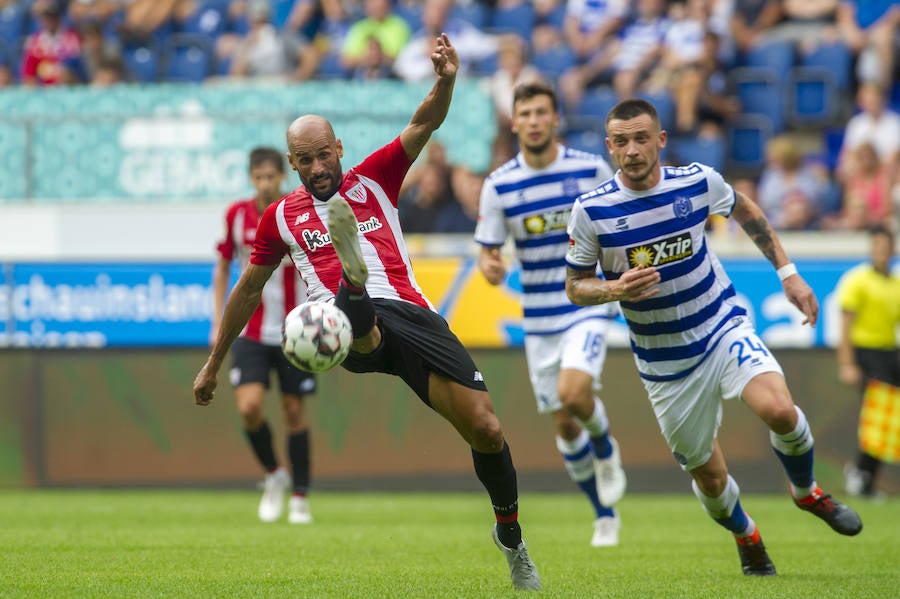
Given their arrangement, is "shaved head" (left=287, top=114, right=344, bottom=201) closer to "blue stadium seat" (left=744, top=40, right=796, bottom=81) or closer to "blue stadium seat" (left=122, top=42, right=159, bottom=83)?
"blue stadium seat" (left=744, top=40, right=796, bottom=81)

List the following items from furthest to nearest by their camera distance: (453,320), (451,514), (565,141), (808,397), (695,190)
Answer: (565,141)
(453,320)
(808,397)
(451,514)
(695,190)

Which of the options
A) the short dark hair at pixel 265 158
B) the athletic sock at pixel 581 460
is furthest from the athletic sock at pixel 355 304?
the short dark hair at pixel 265 158

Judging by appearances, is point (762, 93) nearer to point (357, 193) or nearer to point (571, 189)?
point (571, 189)

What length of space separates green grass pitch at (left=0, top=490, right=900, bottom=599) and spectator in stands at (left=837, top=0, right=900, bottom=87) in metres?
6.80

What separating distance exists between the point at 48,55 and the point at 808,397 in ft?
37.2

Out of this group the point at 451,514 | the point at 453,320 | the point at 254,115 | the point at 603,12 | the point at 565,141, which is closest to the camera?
the point at 451,514

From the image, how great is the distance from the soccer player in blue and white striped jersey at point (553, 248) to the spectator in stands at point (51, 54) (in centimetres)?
1058

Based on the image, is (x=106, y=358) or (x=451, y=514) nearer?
(x=451, y=514)

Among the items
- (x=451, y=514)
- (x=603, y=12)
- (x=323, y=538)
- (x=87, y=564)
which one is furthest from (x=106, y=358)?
(x=603, y=12)

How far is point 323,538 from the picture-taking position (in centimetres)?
921

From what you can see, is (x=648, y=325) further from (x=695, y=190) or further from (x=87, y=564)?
(x=87, y=564)

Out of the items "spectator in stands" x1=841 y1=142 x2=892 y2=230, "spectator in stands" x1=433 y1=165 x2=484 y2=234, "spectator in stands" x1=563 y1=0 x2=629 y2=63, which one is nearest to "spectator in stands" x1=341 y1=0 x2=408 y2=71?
"spectator in stands" x1=563 y1=0 x2=629 y2=63

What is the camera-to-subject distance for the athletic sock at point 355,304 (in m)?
6.10

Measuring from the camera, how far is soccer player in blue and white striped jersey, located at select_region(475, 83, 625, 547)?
9.39 metres
